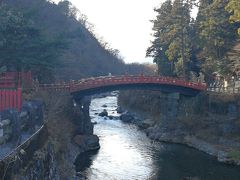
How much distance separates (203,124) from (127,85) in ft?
37.4

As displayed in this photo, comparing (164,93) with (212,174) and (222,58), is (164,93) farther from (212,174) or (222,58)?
(212,174)

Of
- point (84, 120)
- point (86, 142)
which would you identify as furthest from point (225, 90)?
point (86, 142)

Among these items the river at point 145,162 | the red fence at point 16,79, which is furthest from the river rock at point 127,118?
the red fence at point 16,79

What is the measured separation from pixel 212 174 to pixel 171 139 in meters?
15.9

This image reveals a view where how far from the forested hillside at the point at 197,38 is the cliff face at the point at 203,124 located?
4887 millimetres

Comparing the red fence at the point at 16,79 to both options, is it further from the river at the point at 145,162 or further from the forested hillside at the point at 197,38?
the forested hillside at the point at 197,38

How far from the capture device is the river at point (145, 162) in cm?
3900

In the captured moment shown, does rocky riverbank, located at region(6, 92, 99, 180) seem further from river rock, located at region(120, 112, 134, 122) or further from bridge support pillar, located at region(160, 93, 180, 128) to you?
river rock, located at region(120, 112, 134, 122)

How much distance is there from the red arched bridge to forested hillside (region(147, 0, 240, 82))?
5.16 metres

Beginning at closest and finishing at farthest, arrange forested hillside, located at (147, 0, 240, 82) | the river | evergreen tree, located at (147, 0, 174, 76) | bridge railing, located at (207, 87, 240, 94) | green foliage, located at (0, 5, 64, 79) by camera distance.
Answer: the river
green foliage, located at (0, 5, 64, 79)
bridge railing, located at (207, 87, 240, 94)
forested hillside, located at (147, 0, 240, 82)
evergreen tree, located at (147, 0, 174, 76)

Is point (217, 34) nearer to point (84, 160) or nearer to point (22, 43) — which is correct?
point (84, 160)

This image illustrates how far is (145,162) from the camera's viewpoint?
143ft

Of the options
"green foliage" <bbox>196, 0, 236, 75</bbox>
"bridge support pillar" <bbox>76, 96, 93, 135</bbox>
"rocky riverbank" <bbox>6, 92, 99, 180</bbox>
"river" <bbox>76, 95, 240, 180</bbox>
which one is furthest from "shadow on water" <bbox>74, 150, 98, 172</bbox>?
"green foliage" <bbox>196, 0, 236, 75</bbox>

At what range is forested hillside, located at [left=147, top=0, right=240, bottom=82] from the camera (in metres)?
57.9
